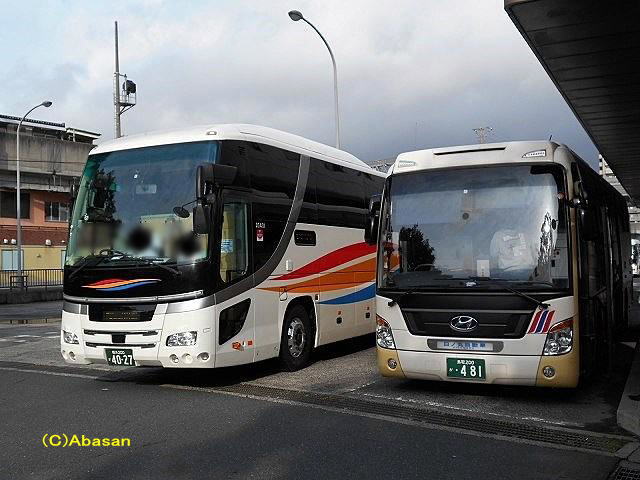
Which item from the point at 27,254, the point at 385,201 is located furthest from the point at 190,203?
the point at 27,254

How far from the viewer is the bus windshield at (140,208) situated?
327 inches

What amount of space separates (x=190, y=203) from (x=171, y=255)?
0.70m

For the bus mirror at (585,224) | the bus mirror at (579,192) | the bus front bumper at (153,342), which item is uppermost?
the bus mirror at (579,192)

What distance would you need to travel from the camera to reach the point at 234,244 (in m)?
8.68

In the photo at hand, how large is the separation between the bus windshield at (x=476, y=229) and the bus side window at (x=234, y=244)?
1868 millimetres

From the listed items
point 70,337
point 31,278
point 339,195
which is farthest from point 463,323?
point 31,278

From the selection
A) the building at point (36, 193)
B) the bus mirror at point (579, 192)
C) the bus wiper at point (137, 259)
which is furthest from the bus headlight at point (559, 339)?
the building at point (36, 193)

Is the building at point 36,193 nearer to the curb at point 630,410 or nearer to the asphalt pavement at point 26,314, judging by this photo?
the asphalt pavement at point 26,314

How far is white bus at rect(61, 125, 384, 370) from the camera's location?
26.9 feet

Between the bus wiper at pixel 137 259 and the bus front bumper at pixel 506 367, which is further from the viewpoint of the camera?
the bus wiper at pixel 137 259

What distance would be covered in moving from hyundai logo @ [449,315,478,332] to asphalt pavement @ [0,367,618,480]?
4.59 feet

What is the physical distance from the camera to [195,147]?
8.60m

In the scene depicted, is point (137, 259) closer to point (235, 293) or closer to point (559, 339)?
point (235, 293)

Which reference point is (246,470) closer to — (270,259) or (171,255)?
(171,255)
